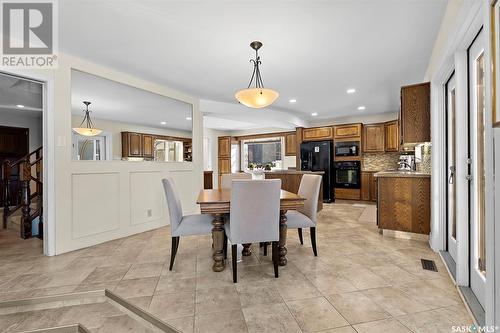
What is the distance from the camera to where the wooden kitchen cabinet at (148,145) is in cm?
369

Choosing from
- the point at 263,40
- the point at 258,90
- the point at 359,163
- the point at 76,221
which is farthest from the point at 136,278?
the point at 359,163

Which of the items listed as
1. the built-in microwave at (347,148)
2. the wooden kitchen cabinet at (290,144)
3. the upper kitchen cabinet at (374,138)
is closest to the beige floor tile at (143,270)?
the built-in microwave at (347,148)

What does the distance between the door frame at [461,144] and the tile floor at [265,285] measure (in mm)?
348

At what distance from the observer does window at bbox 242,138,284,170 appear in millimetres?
8047

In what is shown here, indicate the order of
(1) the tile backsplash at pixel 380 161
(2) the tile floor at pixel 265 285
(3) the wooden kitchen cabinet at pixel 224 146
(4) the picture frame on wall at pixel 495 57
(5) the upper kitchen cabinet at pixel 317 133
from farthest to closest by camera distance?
(3) the wooden kitchen cabinet at pixel 224 146, (5) the upper kitchen cabinet at pixel 317 133, (1) the tile backsplash at pixel 380 161, (2) the tile floor at pixel 265 285, (4) the picture frame on wall at pixel 495 57

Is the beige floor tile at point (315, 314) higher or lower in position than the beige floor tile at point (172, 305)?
higher

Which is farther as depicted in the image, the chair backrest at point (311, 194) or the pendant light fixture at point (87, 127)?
the pendant light fixture at point (87, 127)

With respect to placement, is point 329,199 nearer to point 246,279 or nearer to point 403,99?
point 403,99

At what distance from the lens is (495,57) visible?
102 cm

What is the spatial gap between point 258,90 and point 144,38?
50.9 inches

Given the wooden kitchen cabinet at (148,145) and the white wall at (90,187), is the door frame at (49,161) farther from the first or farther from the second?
the wooden kitchen cabinet at (148,145)

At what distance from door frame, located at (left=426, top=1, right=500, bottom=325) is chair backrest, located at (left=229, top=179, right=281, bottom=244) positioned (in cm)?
129

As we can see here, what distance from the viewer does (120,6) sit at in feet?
6.49

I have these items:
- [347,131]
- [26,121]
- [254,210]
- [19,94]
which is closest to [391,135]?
[347,131]
